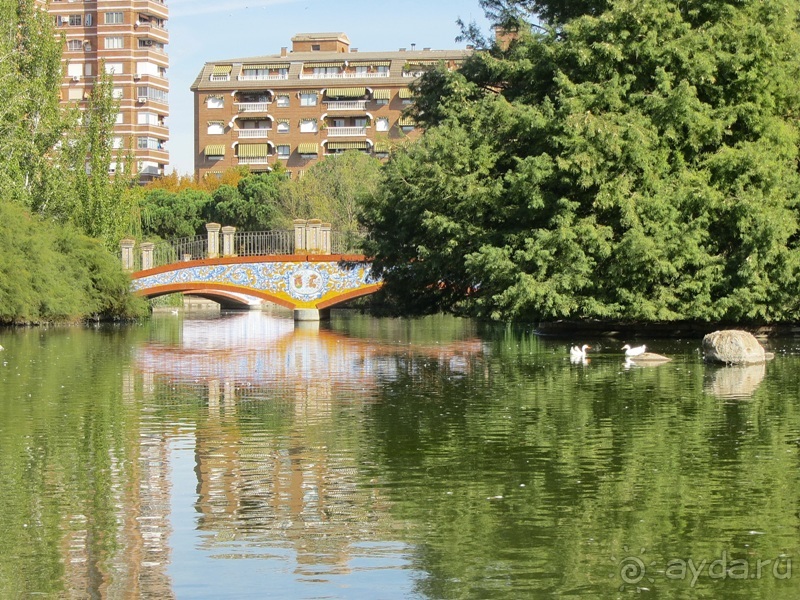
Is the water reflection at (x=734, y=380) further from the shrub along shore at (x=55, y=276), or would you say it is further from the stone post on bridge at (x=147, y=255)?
the stone post on bridge at (x=147, y=255)

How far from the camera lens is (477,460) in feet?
47.6

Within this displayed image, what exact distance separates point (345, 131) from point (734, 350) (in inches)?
3626

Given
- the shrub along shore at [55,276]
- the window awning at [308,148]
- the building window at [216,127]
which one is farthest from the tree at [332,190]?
the building window at [216,127]

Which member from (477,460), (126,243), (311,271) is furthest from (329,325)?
(477,460)

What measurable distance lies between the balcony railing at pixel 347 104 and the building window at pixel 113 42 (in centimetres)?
1734

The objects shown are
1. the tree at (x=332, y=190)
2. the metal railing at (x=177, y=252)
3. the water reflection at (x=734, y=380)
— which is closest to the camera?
the water reflection at (x=734, y=380)

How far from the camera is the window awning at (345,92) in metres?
116

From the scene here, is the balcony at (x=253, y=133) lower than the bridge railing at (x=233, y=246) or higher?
higher

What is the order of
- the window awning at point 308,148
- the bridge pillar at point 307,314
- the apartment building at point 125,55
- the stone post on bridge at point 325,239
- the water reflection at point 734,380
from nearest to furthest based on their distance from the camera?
the water reflection at point 734,380
the bridge pillar at point 307,314
the stone post on bridge at point 325,239
the apartment building at point 125,55
the window awning at point 308,148

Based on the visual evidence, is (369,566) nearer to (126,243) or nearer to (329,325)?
(329,325)

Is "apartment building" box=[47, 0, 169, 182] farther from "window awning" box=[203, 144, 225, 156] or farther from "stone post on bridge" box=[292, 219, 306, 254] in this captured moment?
"stone post on bridge" box=[292, 219, 306, 254]

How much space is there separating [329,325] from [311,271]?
3815 mm

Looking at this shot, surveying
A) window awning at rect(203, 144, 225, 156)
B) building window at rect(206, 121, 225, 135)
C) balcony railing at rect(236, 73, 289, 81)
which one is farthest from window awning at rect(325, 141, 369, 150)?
building window at rect(206, 121, 225, 135)

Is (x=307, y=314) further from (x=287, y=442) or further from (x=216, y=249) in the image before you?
(x=287, y=442)
